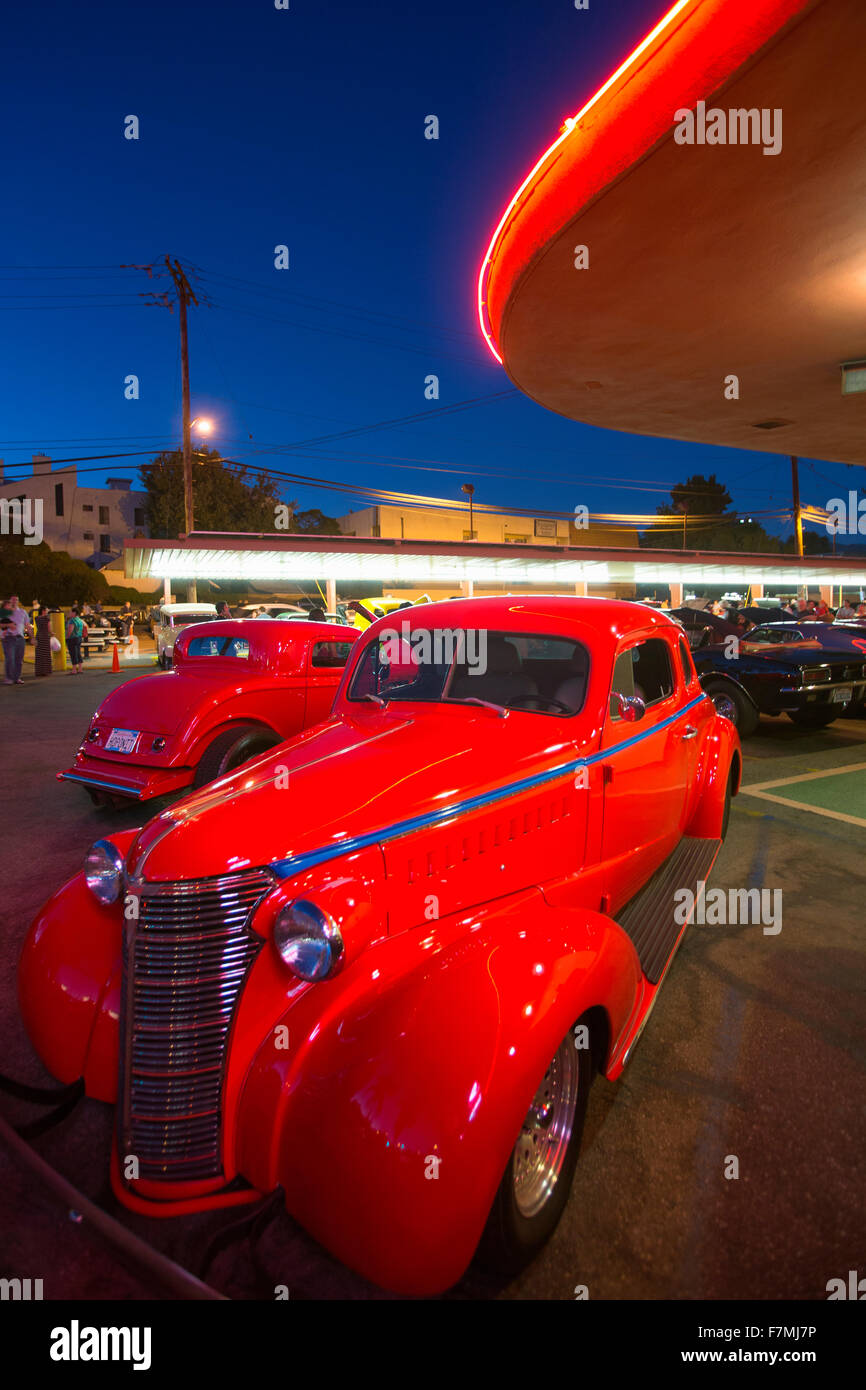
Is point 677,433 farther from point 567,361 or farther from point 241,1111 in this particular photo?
point 241,1111

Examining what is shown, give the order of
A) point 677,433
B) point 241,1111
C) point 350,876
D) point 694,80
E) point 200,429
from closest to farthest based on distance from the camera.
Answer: point 241,1111 < point 350,876 < point 694,80 < point 677,433 < point 200,429

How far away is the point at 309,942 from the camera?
6.48 feet

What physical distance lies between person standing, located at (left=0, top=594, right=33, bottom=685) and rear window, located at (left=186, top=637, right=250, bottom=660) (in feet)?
40.2

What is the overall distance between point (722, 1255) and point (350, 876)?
154 cm

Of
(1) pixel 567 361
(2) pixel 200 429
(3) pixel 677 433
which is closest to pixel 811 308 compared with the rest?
(1) pixel 567 361

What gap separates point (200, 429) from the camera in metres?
26.5

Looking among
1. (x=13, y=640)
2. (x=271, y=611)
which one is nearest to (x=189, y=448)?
(x=271, y=611)

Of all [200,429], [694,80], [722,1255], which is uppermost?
[200,429]

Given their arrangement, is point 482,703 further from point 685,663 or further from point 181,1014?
point 685,663

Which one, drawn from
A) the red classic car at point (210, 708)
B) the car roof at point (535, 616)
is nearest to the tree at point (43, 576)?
the red classic car at point (210, 708)

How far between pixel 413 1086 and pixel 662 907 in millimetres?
2169

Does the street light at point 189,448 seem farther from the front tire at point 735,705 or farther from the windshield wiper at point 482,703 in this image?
the windshield wiper at point 482,703

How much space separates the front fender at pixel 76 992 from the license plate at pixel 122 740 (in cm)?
331

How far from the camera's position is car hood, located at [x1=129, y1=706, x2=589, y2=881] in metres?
2.11
